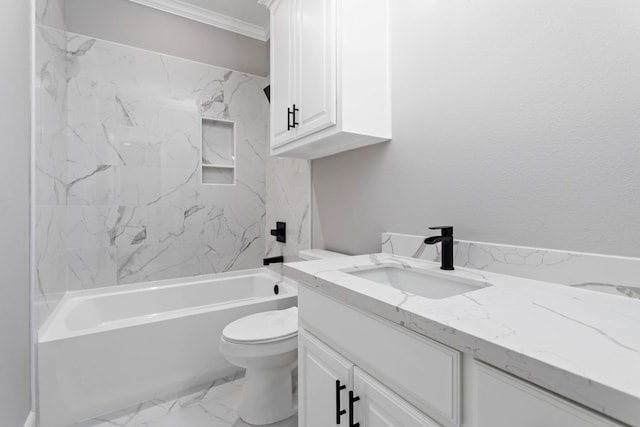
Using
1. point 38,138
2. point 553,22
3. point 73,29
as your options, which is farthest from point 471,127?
point 73,29

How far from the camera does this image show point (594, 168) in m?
0.82

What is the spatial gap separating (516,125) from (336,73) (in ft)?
2.43

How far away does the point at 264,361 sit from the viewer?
150 centimetres

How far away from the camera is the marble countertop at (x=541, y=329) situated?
0.40 metres

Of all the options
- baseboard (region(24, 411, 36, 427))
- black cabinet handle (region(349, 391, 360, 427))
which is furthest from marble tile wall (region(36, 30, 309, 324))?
black cabinet handle (region(349, 391, 360, 427))

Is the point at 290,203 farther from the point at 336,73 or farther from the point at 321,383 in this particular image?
the point at 321,383

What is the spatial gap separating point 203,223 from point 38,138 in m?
1.27

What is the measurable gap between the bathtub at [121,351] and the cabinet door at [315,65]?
1.33 m

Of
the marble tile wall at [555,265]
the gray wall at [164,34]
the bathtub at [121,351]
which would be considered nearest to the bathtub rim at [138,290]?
the bathtub at [121,351]

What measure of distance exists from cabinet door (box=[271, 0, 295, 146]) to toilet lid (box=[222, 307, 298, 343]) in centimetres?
103

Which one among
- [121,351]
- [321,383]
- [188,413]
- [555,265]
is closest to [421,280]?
[555,265]

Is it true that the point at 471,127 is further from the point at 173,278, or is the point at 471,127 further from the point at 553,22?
the point at 173,278

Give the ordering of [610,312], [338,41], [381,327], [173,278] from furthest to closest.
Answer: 1. [173,278]
2. [338,41]
3. [381,327]
4. [610,312]

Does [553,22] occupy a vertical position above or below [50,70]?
below
